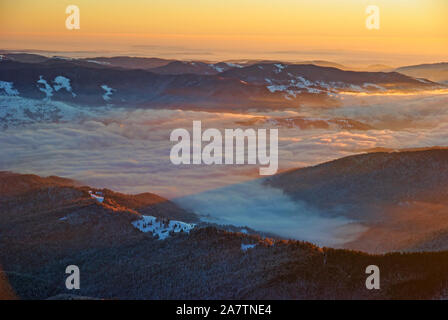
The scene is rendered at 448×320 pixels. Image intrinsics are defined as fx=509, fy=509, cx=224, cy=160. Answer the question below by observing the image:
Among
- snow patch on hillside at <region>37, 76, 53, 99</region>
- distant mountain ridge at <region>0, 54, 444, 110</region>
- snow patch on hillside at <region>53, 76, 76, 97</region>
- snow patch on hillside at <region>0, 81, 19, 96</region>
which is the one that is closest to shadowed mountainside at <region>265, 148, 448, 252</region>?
distant mountain ridge at <region>0, 54, 444, 110</region>

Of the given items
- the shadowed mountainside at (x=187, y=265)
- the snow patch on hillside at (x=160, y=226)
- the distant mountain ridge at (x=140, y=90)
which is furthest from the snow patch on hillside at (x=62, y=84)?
the snow patch on hillside at (x=160, y=226)

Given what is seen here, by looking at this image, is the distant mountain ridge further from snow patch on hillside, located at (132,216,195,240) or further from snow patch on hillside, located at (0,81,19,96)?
snow patch on hillside, located at (132,216,195,240)

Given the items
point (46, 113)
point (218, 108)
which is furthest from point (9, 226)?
point (218, 108)

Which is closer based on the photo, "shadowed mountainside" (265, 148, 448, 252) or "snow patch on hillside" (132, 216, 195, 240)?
"snow patch on hillside" (132, 216, 195, 240)

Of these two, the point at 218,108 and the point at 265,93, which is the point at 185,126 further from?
the point at 265,93

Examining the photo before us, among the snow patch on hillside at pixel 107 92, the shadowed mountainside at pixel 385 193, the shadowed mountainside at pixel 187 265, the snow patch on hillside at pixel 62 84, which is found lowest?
the shadowed mountainside at pixel 385 193

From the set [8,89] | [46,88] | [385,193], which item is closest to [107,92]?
[46,88]

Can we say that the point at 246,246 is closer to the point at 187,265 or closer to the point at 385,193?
the point at 187,265

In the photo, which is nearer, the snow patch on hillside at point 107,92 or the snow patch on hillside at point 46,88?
the snow patch on hillside at point 46,88

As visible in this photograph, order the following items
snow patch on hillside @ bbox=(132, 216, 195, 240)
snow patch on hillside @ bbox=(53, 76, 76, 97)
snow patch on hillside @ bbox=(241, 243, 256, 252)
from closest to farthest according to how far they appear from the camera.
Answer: snow patch on hillside @ bbox=(241, 243, 256, 252) < snow patch on hillside @ bbox=(132, 216, 195, 240) < snow patch on hillside @ bbox=(53, 76, 76, 97)

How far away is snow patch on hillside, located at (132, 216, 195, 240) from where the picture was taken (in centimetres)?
2623

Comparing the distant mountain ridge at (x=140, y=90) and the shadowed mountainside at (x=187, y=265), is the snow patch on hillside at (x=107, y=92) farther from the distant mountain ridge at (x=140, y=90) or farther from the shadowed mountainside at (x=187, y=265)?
the shadowed mountainside at (x=187, y=265)

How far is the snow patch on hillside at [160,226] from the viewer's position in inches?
1033

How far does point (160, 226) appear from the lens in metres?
27.5
